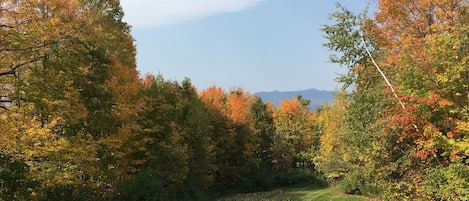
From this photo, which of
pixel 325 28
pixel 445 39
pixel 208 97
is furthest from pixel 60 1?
pixel 208 97

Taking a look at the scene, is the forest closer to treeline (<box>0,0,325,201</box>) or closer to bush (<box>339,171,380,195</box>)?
treeline (<box>0,0,325,201</box>)

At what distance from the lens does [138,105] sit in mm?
23156

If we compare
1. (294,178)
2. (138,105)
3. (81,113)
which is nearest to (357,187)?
(294,178)

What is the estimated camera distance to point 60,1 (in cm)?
1942

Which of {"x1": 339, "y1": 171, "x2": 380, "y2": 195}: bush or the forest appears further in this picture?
{"x1": 339, "y1": 171, "x2": 380, "y2": 195}: bush

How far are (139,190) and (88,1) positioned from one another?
40.4 ft

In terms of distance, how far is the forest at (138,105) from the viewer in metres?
16.0

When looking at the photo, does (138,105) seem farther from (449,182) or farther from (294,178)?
(294,178)

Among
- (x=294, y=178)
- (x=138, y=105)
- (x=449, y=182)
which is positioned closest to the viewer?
(x=449, y=182)

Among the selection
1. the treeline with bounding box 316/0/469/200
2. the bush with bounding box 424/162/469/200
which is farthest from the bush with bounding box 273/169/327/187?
the bush with bounding box 424/162/469/200

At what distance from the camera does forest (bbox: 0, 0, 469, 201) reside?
1602 centimetres

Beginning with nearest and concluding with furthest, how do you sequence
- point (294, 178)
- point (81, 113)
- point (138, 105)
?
point (81, 113)
point (138, 105)
point (294, 178)

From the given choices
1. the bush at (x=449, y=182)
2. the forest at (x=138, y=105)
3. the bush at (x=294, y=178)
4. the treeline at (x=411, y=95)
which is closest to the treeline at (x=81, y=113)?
the forest at (x=138, y=105)

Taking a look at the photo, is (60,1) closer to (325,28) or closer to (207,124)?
(325,28)
